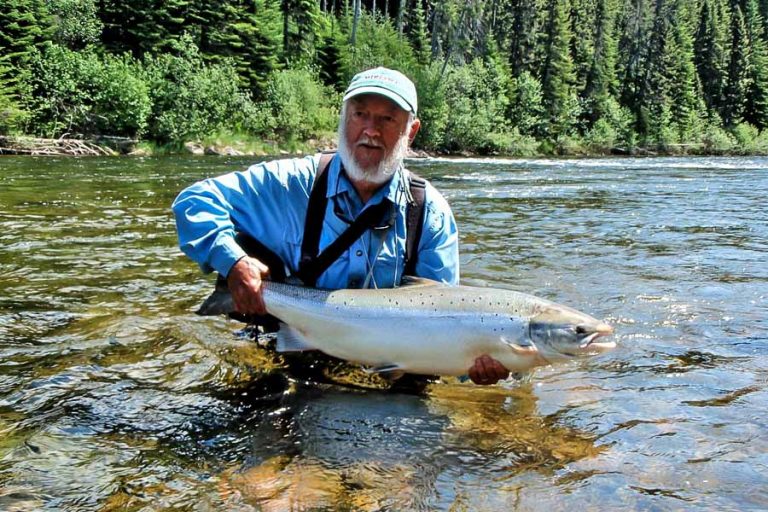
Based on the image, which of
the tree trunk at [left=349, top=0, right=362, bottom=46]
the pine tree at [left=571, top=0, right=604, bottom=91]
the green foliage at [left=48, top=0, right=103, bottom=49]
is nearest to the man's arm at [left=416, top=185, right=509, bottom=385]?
the green foliage at [left=48, top=0, right=103, bottom=49]

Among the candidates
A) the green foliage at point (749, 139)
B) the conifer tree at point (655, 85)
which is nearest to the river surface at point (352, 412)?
the conifer tree at point (655, 85)

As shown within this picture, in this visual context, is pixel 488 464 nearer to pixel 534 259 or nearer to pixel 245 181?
pixel 245 181

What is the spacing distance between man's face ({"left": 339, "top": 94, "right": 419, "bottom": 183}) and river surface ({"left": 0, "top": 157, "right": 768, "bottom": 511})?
1.20 meters

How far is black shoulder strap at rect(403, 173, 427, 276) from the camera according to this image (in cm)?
409

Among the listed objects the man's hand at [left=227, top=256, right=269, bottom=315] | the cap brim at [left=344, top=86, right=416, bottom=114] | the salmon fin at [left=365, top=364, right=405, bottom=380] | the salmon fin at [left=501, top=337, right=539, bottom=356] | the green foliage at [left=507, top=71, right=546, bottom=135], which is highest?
the green foliage at [left=507, top=71, right=546, bottom=135]

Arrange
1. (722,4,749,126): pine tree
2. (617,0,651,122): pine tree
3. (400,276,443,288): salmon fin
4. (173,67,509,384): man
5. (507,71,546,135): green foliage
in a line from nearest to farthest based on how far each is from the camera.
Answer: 1. (400,276,443,288): salmon fin
2. (173,67,509,384): man
3. (507,71,546,135): green foliage
4. (617,0,651,122): pine tree
5. (722,4,749,126): pine tree

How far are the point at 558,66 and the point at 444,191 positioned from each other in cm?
5416

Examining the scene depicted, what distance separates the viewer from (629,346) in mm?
5141

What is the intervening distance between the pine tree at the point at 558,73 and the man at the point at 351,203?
60244 millimetres

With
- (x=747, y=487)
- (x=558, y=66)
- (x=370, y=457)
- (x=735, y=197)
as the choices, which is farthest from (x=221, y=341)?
(x=558, y=66)

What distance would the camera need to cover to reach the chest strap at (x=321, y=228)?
13.0 feet

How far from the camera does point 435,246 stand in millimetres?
4160

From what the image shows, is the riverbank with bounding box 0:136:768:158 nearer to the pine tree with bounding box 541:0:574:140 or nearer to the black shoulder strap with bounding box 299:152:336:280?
the pine tree with bounding box 541:0:574:140

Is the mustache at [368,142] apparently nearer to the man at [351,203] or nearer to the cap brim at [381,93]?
the man at [351,203]
